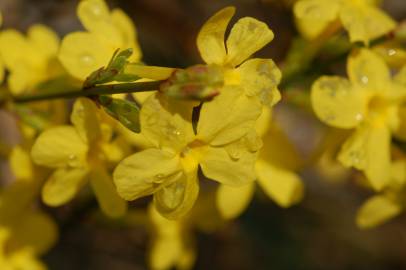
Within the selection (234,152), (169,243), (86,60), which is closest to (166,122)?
(234,152)

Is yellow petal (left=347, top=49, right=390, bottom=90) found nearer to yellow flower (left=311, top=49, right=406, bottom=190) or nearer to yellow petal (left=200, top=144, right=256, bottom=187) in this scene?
yellow flower (left=311, top=49, right=406, bottom=190)

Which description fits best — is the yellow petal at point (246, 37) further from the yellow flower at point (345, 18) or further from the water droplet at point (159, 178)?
the yellow flower at point (345, 18)

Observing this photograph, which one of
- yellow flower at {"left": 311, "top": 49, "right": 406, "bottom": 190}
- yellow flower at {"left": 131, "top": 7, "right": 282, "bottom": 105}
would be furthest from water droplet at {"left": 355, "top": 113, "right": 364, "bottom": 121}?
yellow flower at {"left": 131, "top": 7, "right": 282, "bottom": 105}

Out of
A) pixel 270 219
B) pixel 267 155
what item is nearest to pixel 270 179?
pixel 267 155

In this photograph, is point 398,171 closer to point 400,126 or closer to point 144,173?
point 400,126

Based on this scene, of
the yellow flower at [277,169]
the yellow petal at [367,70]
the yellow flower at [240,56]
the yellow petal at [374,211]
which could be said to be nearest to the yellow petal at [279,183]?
the yellow flower at [277,169]

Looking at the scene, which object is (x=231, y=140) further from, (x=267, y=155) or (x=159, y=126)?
(x=267, y=155)
